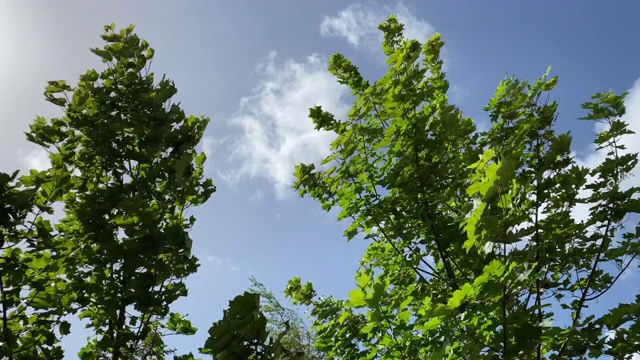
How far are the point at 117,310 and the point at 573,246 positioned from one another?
4.10m

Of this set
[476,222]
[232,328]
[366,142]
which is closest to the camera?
[232,328]

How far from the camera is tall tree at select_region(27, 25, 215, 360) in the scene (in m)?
2.80

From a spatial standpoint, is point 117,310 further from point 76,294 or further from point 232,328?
point 232,328

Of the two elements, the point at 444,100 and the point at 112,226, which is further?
the point at 444,100

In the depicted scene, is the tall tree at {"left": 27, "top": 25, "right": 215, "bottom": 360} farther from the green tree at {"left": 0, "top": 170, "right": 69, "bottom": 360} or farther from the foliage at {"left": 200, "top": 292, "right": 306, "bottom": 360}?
the foliage at {"left": 200, "top": 292, "right": 306, "bottom": 360}

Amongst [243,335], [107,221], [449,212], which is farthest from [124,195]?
[449,212]

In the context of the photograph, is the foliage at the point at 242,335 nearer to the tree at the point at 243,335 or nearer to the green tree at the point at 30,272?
the tree at the point at 243,335

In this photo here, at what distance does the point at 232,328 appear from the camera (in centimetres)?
152

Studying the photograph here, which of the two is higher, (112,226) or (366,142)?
(366,142)

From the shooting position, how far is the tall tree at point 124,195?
2799mm

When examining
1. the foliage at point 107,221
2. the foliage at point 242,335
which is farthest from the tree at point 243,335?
the foliage at point 107,221

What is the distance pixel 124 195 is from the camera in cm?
322

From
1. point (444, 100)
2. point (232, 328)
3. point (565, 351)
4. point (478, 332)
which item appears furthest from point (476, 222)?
point (444, 100)

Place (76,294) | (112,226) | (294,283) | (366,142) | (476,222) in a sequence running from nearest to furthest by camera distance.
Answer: (476,222) < (76,294) < (112,226) < (366,142) < (294,283)
